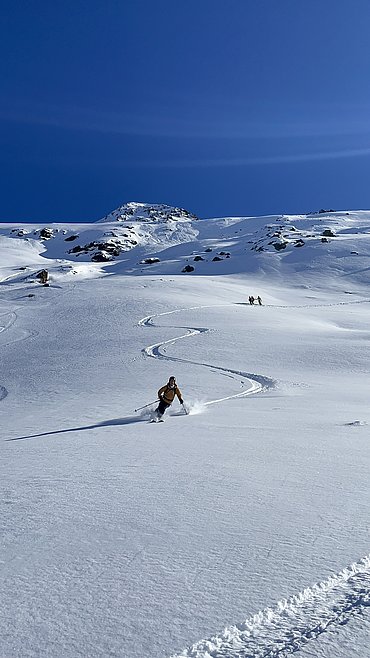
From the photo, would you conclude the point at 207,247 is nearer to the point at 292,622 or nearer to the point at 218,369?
the point at 218,369

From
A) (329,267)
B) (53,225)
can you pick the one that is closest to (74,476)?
(329,267)

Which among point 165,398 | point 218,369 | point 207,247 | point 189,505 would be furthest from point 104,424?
point 207,247

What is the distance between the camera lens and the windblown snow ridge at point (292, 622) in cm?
342

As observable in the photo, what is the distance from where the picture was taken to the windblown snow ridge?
342 cm

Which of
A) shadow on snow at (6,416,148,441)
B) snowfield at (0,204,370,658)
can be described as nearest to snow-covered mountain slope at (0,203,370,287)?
snowfield at (0,204,370,658)

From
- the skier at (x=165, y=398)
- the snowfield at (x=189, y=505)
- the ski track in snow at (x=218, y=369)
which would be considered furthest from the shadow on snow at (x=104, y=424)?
the ski track in snow at (x=218, y=369)

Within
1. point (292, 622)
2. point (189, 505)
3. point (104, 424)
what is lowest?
point (104, 424)

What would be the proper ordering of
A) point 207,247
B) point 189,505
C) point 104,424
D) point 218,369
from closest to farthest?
1. point 189,505
2. point 104,424
3. point 218,369
4. point 207,247

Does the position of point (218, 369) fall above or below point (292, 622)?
below

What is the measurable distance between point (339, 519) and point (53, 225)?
171m

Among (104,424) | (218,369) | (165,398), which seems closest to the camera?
(104,424)

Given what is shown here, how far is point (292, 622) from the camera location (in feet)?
12.0

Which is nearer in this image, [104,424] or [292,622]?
[292,622]

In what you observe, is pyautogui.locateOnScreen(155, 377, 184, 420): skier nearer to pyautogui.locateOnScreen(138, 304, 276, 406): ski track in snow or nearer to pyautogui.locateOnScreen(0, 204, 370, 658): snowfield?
pyautogui.locateOnScreen(0, 204, 370, 658): snowfield
